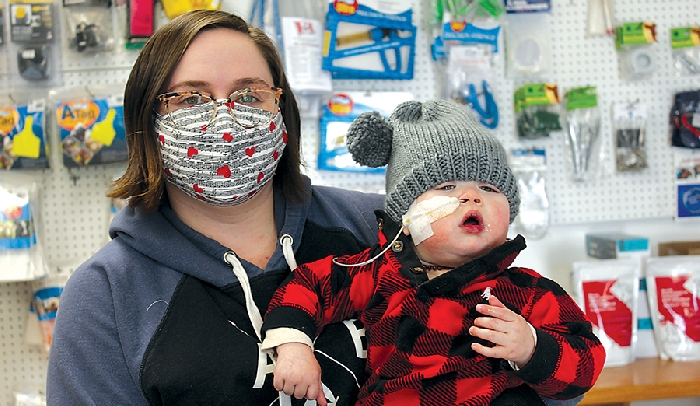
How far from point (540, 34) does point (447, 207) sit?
1.53m

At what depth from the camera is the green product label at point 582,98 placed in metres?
2.36

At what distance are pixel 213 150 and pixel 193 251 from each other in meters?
0.21

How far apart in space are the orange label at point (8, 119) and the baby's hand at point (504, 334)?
5.88 ft

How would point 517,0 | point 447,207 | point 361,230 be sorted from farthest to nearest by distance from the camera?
1. point 517,0
2. point 361,230
3. point 447,207

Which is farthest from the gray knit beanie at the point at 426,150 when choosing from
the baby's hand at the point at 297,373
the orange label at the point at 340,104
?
the orange label at the point at 340,104

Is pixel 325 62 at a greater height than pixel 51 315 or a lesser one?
greater

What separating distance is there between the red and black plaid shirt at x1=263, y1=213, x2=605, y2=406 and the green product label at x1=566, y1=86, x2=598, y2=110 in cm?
139

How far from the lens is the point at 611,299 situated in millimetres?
2205

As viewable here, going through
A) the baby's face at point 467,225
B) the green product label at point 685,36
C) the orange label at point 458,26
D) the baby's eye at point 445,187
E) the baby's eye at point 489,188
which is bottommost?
the baby's face at point 467,225

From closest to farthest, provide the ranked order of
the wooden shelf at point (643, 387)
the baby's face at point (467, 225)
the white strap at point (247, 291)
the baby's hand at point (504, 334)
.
Answer: the baby's hand at point (504, 334) < the baby's face at point (467, 225) < the white strap at point (247, 291) < the wooden shelf at point (643, 387)

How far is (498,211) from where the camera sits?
3.76 feet

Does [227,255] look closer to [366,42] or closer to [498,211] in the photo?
[498,211]

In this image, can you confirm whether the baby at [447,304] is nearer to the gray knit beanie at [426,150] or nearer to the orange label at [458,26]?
the gray knit beanie at [426,150]

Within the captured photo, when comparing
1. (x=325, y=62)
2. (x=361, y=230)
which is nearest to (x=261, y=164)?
(x=361, y=230)
